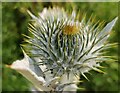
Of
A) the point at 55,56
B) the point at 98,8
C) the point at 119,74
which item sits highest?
the point at 98,8

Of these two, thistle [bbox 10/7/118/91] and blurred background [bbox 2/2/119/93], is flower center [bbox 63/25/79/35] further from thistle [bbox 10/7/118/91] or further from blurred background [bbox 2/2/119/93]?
blurred background [bbox 2/2/119/93]

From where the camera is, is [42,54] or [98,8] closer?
[42,54]

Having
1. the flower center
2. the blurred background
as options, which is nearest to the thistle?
the flower center

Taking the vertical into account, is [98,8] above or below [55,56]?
above

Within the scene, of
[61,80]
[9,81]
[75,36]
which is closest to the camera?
[75,36]

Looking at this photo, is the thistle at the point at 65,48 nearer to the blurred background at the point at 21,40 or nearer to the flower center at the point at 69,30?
the flower center at the point at 69,30

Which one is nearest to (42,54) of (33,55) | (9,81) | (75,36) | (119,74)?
(33,55)

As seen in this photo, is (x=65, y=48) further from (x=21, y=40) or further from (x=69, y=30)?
(x=21, y=40)

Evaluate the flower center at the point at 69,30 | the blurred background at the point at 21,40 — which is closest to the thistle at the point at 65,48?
the flower center at the point at 69,30

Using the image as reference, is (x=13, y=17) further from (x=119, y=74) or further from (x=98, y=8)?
(x=119, y=74)
